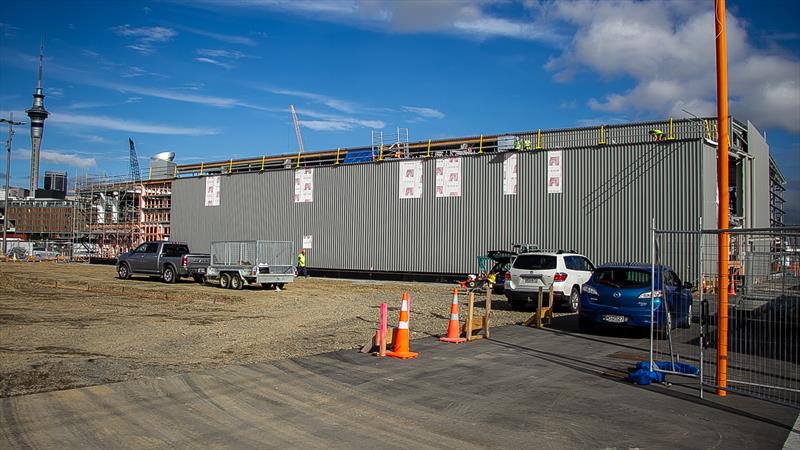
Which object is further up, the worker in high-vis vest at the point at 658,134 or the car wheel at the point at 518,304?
the worker in high-vis vest at the point at 658,134

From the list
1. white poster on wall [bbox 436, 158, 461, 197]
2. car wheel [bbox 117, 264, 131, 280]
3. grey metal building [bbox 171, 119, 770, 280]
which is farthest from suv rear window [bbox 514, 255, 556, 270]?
car wheel [bbox 117, 264, 131, 280]

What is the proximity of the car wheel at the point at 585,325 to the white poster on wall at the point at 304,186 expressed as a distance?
88.7 ft

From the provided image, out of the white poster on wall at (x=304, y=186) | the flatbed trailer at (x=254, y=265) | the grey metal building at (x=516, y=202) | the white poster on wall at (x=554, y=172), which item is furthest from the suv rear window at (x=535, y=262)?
the white poster on wall at (x=304, y=186)

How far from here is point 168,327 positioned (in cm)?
1426

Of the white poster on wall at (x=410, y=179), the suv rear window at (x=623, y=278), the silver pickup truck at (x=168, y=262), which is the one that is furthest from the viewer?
the white poster on wall at (x=410, y=179)

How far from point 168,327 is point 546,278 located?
10.6 metres

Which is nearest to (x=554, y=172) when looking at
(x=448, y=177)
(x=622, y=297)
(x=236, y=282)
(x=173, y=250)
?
(x=448, y=177)

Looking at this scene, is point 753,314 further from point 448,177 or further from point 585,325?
point 448,177

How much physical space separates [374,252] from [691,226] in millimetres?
17057

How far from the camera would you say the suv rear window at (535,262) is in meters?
19.0

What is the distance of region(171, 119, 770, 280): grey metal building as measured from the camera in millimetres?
27375

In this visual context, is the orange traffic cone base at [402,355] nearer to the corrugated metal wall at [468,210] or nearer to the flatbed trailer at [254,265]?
the flatbed trailer at [254,265]

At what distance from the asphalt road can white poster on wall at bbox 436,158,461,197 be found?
2386cm

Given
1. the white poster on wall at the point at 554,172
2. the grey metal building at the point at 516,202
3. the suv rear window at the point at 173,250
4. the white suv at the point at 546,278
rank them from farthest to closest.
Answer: the white poster on wall at the point at 554,172
the suv rear window at the point at 173,250
the grey metal building at the point at 516,202
the white suv at the point at 546,278
